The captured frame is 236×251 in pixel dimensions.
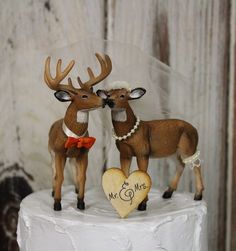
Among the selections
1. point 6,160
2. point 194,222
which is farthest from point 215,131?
point 6,160

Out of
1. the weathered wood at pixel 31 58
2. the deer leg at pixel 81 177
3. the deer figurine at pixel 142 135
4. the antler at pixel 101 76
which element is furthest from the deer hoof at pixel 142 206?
the weathered wood at pixel 31 58

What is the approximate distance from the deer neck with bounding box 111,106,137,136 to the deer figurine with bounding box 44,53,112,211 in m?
0.05

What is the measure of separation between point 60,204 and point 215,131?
1.55 ft

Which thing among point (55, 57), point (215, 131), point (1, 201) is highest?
point (55, 57)

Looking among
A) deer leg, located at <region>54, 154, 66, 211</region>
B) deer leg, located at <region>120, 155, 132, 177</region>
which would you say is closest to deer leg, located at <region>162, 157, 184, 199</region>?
deer leg, located at <region>120, 155, 132, 177</region>

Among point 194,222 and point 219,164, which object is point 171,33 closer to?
point 219,164

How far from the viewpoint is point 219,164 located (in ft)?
3.99

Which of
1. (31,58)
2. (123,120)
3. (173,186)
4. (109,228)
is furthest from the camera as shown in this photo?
(31,58)

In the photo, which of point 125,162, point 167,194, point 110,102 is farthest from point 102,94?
point 167,194

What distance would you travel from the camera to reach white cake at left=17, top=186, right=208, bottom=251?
798 mm

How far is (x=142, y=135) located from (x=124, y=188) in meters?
0.12

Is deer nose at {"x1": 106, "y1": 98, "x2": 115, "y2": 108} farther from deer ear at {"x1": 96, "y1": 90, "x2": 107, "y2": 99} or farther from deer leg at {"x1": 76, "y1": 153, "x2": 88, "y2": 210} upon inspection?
deer leg at {"x1": 76, "y1": 153, "x2": 88, "y2": 210}

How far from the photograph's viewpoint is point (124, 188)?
2.77 feet

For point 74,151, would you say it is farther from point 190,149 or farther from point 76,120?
point 190,149
